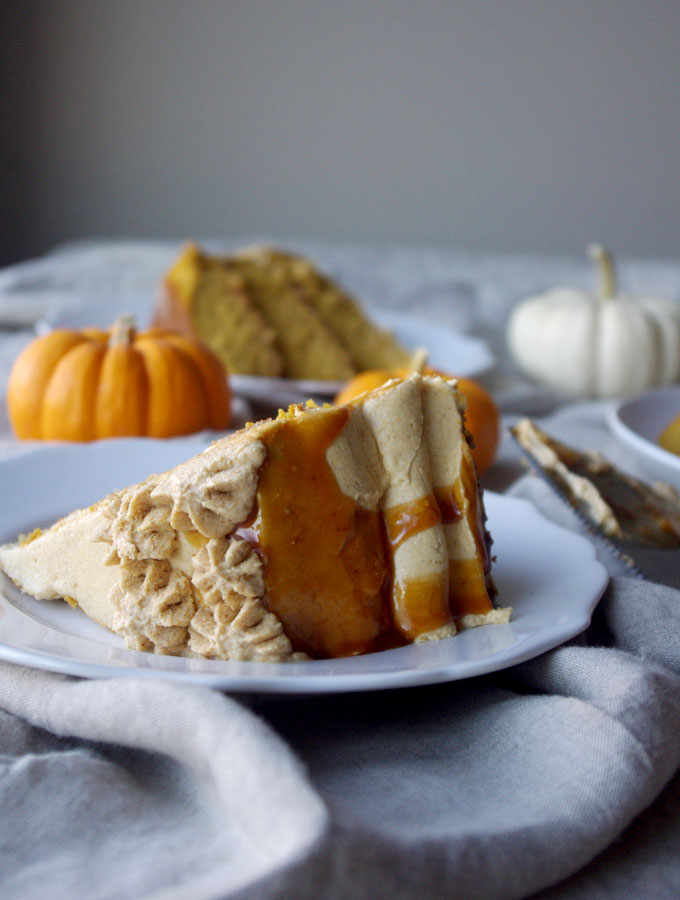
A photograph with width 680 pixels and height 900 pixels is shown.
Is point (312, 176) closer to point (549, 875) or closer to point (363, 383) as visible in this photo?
point (363, 383)

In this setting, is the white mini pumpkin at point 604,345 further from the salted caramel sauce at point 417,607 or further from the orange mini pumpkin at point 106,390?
the salted caramel sauce at point 417,607

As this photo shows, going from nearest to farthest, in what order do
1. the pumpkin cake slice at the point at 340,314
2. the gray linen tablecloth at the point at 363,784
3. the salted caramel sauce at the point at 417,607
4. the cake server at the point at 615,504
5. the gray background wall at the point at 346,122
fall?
the gray linen tablecloth at the point at 363,784, the salted caramel sauce at the point at 417,607, the cake server at the point at 615,504, the pumpkin cake slice at the point at 340,314, the gray background wall at the point at 346,122

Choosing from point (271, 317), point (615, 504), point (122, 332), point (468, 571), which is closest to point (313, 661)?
point (468, 571)

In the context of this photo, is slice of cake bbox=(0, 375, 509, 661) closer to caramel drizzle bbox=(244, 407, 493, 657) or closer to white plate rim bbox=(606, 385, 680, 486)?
caramel drizzle bbox=(244, 407, 493, 657)

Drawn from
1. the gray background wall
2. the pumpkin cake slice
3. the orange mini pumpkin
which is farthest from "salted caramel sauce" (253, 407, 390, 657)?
the gray background wall

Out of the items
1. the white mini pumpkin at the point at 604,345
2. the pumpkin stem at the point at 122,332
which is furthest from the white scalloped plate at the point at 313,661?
the white mini pumpkin at the point at 604,345

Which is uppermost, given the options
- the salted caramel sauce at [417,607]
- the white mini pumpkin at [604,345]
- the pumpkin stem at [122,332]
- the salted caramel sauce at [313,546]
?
the salted caramel sauce at [313,546]
